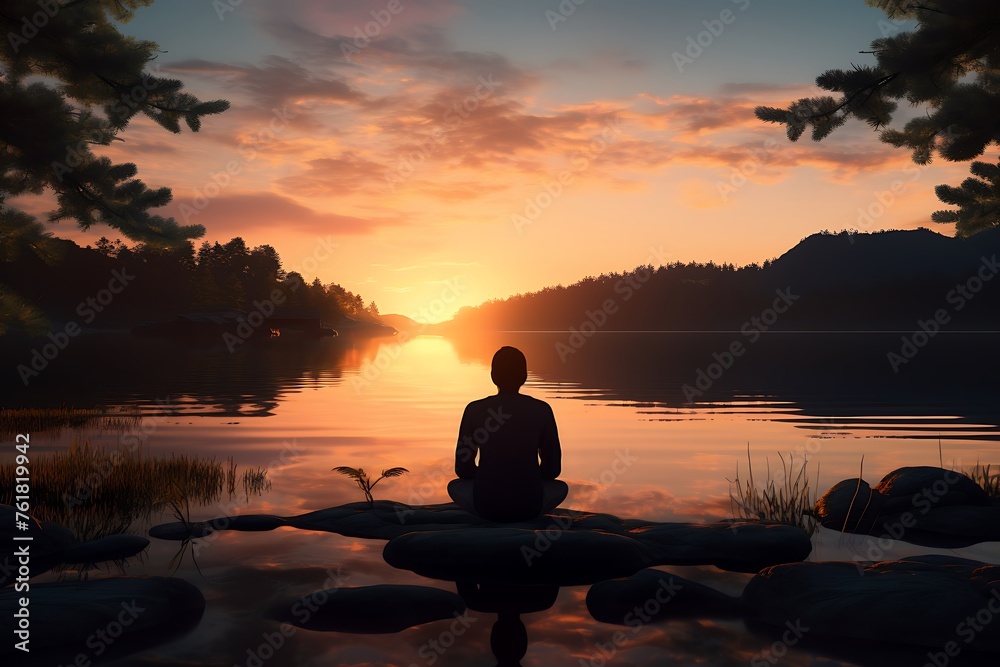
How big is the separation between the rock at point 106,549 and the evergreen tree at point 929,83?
1136 centimetres

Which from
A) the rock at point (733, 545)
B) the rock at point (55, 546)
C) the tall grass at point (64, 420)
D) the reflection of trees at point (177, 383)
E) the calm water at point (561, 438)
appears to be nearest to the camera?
the calm water at point (561, 438)

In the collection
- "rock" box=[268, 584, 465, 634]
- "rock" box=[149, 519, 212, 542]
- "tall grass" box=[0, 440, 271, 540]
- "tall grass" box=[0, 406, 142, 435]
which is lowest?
"rock" box=[268, 584, 465, 634]

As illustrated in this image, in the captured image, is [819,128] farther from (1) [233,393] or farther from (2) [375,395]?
(1) [233,393]

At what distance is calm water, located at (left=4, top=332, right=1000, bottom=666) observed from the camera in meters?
6.47

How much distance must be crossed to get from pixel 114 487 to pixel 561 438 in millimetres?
10670

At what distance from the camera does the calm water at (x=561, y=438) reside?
6469 mm

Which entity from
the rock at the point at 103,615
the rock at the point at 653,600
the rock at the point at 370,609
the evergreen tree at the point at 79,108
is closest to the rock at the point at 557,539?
the rock at the point at 653,600

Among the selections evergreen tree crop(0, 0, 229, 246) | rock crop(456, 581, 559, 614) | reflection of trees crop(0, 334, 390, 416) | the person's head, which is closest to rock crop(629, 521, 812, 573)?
rock crop(456, 581, 559, 614)

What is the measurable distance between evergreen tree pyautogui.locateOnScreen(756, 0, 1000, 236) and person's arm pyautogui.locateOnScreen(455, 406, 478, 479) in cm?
776

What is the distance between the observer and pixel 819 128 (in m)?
13.4

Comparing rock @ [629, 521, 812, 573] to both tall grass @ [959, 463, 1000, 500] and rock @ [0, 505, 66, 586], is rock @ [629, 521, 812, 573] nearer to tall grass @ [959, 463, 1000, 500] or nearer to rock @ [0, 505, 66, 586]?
tall grass @ [959, 463, 1000, 500]

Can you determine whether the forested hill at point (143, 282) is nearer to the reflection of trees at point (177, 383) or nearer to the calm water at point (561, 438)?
the reflection of trees at point (177, 383)

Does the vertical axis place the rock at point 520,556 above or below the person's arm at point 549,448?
below

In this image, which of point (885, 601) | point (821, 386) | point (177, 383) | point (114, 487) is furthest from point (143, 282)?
point (885, 601)
